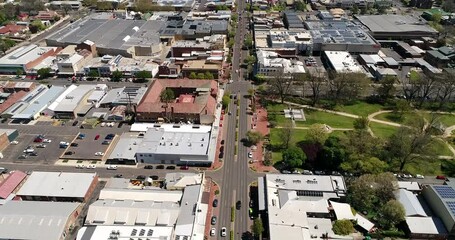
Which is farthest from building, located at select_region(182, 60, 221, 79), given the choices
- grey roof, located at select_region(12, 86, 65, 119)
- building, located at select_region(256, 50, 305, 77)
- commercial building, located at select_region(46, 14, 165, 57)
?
grey roof, located at select_region(12, 86, 65, 119)

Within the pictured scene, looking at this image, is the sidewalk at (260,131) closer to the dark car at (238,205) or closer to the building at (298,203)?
the building at (298,203)

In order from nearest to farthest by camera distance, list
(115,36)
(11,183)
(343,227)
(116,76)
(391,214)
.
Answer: (343,227), (391,214), (11,183), (116,76), (115,36)

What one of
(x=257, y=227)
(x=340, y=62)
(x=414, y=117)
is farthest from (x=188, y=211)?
(x=340, y=62)

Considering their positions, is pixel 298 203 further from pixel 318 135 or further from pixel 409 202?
pixel 318 135

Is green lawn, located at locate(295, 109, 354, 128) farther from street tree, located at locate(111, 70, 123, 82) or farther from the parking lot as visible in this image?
street tree, located at locate(111, 70, 123, 82)

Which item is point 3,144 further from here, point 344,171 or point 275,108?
point 344,171

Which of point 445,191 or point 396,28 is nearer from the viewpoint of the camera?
point 445,191
